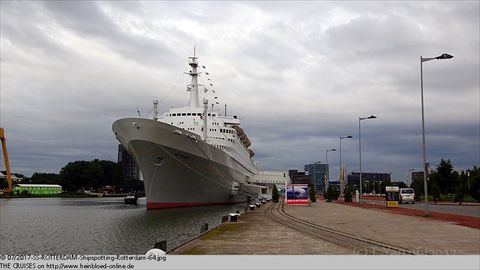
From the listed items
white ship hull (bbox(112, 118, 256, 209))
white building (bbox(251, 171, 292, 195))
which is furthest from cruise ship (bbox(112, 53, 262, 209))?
white building (bbox(251, 171, 292, 195))

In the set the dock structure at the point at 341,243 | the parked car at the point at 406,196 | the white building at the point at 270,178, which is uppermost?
the white building at the point at 270,178

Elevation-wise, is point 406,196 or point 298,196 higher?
point 298,196

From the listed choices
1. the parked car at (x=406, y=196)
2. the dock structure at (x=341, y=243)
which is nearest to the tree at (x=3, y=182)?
the parked car at (x=406, y=196)

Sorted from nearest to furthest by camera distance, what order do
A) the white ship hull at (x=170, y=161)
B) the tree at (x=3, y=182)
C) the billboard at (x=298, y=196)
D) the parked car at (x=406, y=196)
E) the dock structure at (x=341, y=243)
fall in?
the dock structure at (x=341, y=243) → the white ship hull at (x=170, y=161) → the billboard at (x=298, y=196) → the parked car at (x=406, y=196) → the tree at (x=3, y=182)

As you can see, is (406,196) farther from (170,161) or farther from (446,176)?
(170,161)

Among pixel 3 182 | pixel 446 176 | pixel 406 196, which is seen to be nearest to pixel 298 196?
pixel 406 196

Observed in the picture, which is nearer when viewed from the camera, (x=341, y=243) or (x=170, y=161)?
(x=341, y=243)

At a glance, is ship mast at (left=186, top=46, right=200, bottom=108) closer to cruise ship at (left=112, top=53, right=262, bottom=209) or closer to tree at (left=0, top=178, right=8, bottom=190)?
cruise ship at (left=112, top=53, right=262, bottom=209)

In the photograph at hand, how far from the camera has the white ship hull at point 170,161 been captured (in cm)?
3938

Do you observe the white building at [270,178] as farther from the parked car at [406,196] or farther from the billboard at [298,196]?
the billboard at [298,196]

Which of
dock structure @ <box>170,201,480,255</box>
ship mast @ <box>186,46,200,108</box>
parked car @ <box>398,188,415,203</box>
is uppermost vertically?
ship mast @ <box>186,46,200,108</box>

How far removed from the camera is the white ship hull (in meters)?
39.4

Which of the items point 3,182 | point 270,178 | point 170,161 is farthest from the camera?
point 3,182

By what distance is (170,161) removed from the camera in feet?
136
